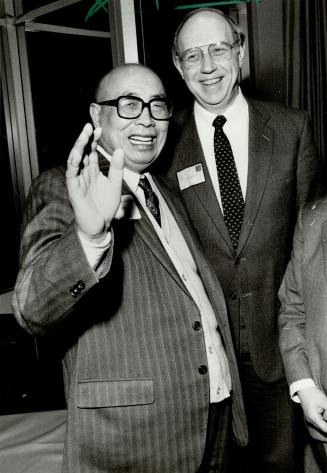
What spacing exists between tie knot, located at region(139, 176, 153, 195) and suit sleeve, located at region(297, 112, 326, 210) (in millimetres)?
652

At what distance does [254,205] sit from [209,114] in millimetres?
467

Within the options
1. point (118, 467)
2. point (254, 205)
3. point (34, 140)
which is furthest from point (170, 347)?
point (34, 140)

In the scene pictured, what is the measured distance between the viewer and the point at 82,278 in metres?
1.18

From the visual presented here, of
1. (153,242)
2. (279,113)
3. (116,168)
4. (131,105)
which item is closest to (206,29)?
(279,113)

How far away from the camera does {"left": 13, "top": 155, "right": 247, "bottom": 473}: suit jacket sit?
4.67ft

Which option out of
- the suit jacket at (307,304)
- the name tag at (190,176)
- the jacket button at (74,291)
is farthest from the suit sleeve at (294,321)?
the jacket button at (74,291)

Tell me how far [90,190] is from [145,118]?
662 mm

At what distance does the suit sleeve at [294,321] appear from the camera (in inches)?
59.2

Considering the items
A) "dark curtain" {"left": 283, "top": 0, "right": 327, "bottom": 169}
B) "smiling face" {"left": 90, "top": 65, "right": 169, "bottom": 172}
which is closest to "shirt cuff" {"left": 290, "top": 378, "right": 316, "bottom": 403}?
"smiling face" {"left": 90, "top": 65, "right": 169, "bottom": 172}

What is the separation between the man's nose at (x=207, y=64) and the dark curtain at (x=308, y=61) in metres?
1.18

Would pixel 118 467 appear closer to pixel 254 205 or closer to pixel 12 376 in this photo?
pixel 254 205

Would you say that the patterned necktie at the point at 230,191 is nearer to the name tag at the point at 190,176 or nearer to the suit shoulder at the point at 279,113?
the name tag at the point at 190,176

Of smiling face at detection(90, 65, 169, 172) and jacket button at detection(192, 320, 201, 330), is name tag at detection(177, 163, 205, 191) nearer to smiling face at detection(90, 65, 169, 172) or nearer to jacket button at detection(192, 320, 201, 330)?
smiling face at detection(90, 65, 169, 172)

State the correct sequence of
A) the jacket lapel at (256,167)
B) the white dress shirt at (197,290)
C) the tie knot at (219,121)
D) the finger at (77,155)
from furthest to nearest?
1. the tie knot at (219,121)
2. the jacket lapel at (256,167)
3. the white dress shirt at (197,290)
4. the finger at (77,155)
